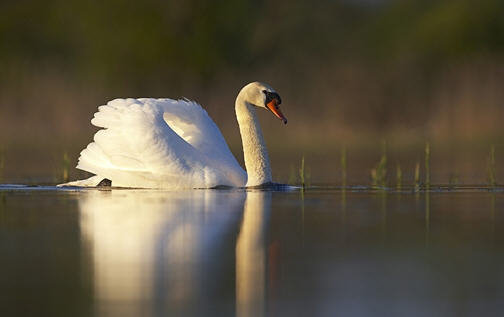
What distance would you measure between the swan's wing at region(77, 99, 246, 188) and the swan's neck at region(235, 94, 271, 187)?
5.1 inches

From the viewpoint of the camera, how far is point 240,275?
215 inches

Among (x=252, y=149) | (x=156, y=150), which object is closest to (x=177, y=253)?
(x=156, y=150)

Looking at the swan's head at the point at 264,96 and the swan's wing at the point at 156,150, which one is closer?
the swan's wing at the point at 156,150

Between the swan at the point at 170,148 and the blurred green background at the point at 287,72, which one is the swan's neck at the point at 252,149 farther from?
the blurred green background at the point at 287,72

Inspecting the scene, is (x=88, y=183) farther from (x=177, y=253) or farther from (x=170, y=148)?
(x=177, y=253)

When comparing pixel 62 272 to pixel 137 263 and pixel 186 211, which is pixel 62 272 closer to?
pixel 137 263

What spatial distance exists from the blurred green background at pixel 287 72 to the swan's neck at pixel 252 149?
1.54 m

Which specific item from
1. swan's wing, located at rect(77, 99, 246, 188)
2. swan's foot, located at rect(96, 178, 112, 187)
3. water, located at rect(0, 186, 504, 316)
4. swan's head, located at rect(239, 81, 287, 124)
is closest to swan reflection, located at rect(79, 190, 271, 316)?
water, located at rect(0, 186, 504, 316)

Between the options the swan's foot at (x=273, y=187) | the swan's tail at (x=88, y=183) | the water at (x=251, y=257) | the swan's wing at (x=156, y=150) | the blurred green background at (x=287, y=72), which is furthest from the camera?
the blurred green background at (x=287, y=72)

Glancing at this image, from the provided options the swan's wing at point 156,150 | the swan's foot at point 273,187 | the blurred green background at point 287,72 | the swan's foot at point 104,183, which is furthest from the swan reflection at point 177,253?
the blurred green background at point 287,72

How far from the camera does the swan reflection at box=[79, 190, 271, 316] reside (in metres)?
4.88

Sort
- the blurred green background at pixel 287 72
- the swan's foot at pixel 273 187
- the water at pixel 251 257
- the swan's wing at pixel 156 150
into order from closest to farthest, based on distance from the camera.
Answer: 1. the water at pixel 251 257
2. the swan's wing at pixel 156 150
3. the swan's foot at pixel 273 187
4. the blurred green background at pixel 287 72

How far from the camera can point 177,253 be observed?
6.15 metres

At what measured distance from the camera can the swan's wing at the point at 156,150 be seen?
33.2 ft
